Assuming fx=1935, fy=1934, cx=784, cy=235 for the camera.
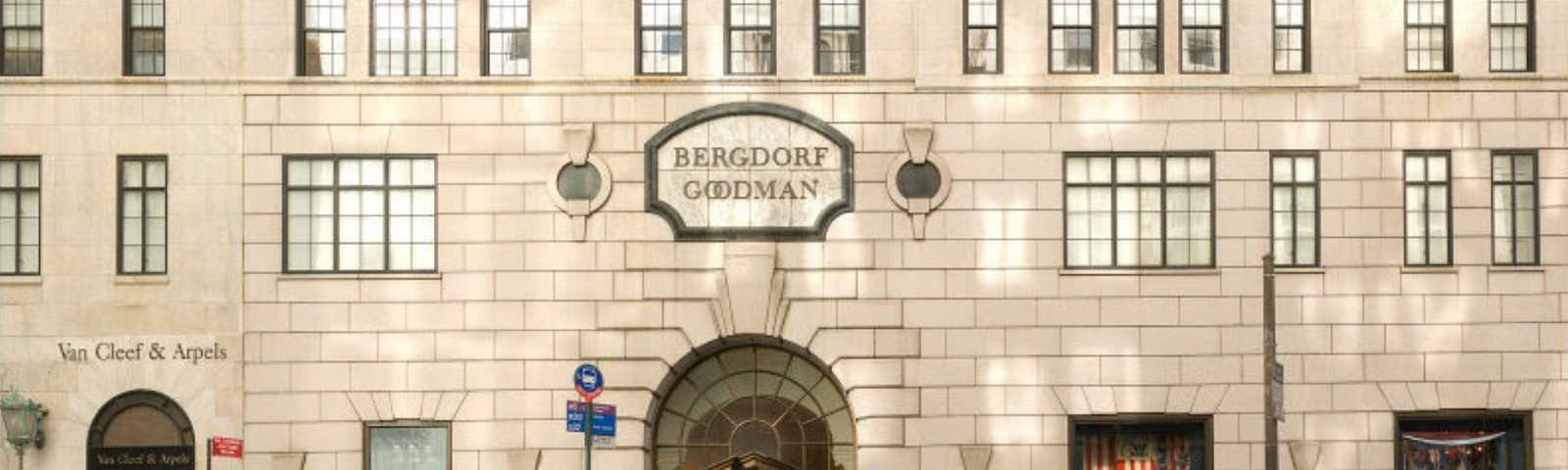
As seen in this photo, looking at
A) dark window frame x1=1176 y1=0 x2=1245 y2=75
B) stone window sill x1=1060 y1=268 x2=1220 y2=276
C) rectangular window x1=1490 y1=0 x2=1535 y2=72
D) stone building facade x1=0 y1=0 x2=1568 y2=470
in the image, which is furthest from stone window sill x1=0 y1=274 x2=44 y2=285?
rectangular window x1=1490 y1=0 x2=1535 y2=72

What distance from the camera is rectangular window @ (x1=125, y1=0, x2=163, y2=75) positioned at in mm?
29578

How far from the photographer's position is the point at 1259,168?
2941cm

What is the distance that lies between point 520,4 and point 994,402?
31.0 ft

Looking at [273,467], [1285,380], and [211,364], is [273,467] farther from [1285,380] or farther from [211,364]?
[1285,380]

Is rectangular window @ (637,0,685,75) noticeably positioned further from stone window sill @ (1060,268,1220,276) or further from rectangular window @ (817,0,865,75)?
stone window sill @ (1060,268,1220,276)

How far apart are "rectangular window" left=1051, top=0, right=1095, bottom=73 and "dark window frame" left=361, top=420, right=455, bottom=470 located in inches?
426

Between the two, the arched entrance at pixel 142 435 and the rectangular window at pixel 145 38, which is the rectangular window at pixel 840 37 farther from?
the arched entrance at pixel 142 435

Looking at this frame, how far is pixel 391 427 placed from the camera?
96.1 feet

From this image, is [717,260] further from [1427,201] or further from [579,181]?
[1427,201]

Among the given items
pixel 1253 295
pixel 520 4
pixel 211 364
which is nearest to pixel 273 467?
pixel 211 364

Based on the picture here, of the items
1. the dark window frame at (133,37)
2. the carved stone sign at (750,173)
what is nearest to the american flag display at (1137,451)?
the carved stone sign at (750,173)

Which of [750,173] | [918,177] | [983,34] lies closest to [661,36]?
[750,173]

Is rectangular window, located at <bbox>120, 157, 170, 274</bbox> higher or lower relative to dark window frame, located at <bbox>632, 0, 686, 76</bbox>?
lower

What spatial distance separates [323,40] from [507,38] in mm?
2807
